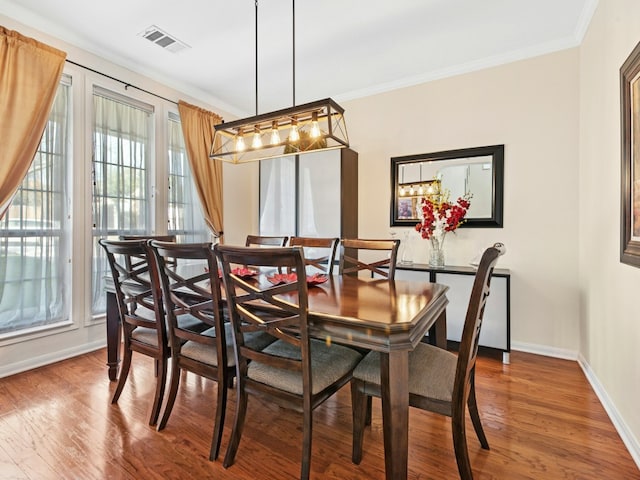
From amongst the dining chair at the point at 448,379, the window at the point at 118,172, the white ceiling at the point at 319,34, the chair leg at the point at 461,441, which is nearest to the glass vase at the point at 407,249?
the white ceiling at the point at 319,34

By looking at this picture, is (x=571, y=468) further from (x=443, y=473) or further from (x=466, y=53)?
(x=466, y=53)

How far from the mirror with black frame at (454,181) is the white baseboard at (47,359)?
325 cm

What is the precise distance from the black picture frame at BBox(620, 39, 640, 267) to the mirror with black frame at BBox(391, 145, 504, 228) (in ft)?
4.21

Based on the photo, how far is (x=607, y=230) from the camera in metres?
2.14

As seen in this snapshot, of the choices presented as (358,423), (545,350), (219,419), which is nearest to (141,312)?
(219,419)

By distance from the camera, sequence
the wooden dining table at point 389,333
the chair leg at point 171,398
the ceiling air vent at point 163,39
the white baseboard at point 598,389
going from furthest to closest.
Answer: the ceiling air vent at point 163,39, the chair leg at point 171,398, the white baseboard at point 598,389, the wooden dining table at point 389,333

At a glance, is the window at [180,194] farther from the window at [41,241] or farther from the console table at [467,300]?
the console table at [467,300]

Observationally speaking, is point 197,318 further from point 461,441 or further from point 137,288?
point 461,441

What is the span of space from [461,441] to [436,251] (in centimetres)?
206

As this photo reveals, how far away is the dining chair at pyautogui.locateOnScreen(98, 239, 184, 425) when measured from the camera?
1.85 m

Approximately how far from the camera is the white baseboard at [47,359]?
98.9 inches

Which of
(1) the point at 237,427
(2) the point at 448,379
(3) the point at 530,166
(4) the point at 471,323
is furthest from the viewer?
(3) the point at 530,166

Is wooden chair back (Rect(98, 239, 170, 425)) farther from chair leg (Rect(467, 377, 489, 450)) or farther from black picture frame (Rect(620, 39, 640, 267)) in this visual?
black picture frame (Rect(620, 39, 640, 267))

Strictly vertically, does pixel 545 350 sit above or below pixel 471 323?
below
